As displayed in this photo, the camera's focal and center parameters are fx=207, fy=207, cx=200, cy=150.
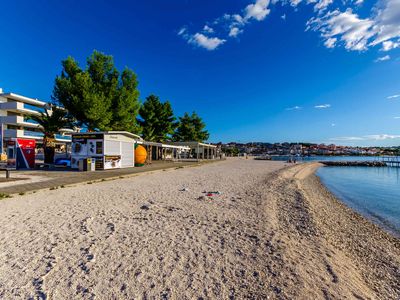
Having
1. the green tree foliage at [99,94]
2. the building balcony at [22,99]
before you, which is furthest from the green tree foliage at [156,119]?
the building balcony at [22,99]

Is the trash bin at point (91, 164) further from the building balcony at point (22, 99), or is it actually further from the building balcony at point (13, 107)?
the building balcony at point (13, 107)

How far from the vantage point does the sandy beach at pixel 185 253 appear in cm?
298

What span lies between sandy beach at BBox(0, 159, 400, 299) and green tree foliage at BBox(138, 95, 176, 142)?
2956 centimetres

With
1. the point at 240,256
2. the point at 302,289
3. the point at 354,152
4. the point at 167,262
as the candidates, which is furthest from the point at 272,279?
the point at 354,152

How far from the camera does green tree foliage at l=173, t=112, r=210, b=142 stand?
50469 mm

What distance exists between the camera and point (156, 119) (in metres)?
37.4

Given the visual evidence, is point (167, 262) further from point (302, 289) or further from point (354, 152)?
point (354, 152)

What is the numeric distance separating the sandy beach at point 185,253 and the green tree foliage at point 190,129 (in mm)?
43581

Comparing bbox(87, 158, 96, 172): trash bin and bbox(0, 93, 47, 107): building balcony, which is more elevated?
bbox(0, 93, 47, 107): building balcony

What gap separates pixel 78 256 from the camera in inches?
148

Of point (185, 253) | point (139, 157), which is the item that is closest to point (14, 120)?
point (139, 157)

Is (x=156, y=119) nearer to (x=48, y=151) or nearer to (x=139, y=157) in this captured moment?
(x=139, y=157)

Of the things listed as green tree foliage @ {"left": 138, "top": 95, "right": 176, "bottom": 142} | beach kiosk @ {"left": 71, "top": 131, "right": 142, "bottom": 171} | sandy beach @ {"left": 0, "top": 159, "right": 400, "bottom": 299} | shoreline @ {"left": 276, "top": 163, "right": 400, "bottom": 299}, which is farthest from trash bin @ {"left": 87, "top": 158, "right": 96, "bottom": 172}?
green tree foliage @ {"left": 138, "top": 95, "right": 176, "bottom": 142}

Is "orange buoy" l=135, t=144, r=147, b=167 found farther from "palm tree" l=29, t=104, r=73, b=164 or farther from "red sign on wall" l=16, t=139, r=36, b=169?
"red sign on wall" l=16, t=139, r=36, b=169
